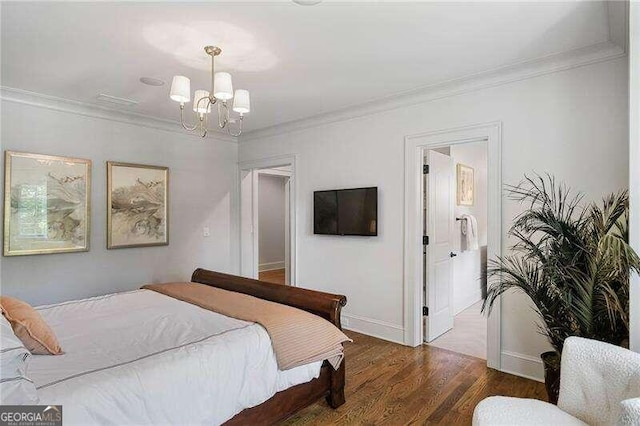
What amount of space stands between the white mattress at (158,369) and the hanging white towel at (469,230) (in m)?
3.34

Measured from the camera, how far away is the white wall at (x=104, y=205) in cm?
343

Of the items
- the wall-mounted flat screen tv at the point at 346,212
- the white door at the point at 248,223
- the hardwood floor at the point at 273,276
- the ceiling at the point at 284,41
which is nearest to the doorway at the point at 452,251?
the wall-mounted flat screen tv at the point at 346,212

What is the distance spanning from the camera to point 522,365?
111 inches

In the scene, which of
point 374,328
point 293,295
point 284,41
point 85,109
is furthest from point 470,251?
point 85,109

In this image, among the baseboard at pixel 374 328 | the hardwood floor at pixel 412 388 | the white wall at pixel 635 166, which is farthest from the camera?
the baseboard at pixel 374 328

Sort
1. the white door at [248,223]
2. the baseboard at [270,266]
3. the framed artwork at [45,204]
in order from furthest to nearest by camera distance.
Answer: the baseboard at [270,266] < the white door at [248,223] < the framed artwork at [45,204]

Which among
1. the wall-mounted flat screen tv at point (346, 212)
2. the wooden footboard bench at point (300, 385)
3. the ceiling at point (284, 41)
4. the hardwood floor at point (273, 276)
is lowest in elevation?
the hardwood floor at point (273, 276)

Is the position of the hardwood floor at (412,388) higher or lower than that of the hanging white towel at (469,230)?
lower

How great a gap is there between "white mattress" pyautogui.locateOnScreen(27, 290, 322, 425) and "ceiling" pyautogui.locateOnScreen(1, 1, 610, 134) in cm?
189

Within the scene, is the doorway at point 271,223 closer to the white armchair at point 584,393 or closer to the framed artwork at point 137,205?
the framed artwork at point 137,205

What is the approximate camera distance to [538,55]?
2.61 metres

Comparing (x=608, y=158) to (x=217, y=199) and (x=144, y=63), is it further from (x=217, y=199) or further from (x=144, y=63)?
(x=217, y=199)

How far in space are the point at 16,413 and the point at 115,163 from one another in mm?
3291

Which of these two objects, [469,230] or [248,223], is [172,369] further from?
[469,230]
